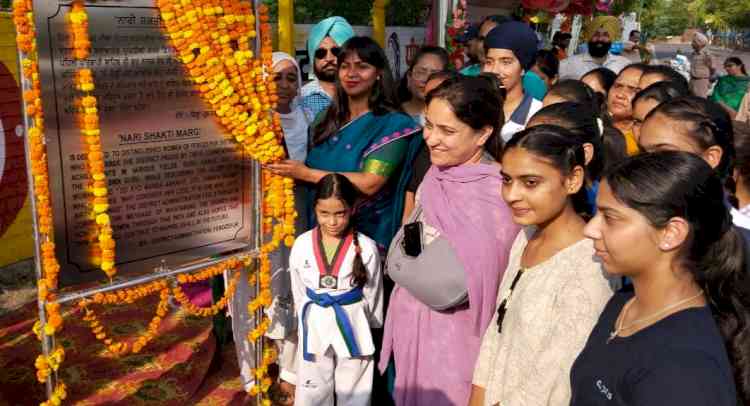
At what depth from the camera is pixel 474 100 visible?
7.91 ft

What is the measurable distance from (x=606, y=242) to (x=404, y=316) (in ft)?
4.26

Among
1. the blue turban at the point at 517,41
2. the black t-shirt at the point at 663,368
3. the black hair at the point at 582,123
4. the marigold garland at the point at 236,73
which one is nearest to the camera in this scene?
the black t-shirt at the point at 663,368

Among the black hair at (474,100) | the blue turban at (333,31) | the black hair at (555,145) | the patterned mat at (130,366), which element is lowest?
Answer: the patterned mat at (130,366)

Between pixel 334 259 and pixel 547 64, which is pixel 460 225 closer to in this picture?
pixel 334 259

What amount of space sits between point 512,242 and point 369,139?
941 mm

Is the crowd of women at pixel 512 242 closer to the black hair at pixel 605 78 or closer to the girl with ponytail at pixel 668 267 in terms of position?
the girl with ponytail at pixel 668 267

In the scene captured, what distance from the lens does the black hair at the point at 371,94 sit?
3072mm

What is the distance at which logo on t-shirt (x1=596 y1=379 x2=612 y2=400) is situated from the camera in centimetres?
141

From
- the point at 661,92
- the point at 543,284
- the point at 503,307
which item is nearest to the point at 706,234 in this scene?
the point at 543,284

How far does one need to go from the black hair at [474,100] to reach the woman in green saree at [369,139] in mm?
532

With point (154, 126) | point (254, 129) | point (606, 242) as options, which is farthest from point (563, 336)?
point (154, 126)

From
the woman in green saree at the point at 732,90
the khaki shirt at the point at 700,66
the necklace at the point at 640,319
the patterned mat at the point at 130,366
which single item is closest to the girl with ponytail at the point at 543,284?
the necklace at the point at 640,319

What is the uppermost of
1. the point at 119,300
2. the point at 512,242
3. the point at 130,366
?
the point at 512,242

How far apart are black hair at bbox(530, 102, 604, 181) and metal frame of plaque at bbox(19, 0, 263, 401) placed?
1.23 m
